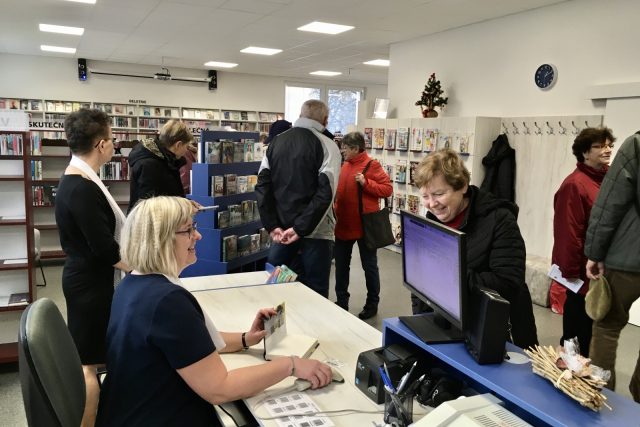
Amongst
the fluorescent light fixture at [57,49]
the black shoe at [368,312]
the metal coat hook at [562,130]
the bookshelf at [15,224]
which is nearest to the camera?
the bookshelf at [15,224]

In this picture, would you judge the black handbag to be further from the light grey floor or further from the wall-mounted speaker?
the wall-mounted speaker

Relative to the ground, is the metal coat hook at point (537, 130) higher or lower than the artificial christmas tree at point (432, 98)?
lower

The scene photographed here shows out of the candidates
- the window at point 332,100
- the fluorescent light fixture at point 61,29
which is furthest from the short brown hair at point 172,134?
the window at point 332,100

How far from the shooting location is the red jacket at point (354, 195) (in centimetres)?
419

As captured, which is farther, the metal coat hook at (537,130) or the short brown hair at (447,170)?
the metal coat hook at (537,130)

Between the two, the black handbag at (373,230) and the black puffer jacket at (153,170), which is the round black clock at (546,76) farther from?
the black puffer jacket at (153,170)

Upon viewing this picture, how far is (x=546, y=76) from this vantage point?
5.21 meters

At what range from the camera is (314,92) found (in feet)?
43.7

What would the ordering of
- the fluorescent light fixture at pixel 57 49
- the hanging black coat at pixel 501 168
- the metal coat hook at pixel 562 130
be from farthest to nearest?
the fluorescent light fixture at pixel 57 49 < the hanging black coat at pixel 501 168 < the metal coat hook at pixel 562 130

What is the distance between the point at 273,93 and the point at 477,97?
7308 mm

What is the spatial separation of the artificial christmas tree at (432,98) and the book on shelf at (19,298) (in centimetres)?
501

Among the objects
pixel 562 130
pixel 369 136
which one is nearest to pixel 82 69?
pixel 369 136

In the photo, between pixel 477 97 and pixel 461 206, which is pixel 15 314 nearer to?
pixel 461 206

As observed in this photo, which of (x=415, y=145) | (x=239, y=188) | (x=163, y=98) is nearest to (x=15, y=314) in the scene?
(x=239, y=188)
